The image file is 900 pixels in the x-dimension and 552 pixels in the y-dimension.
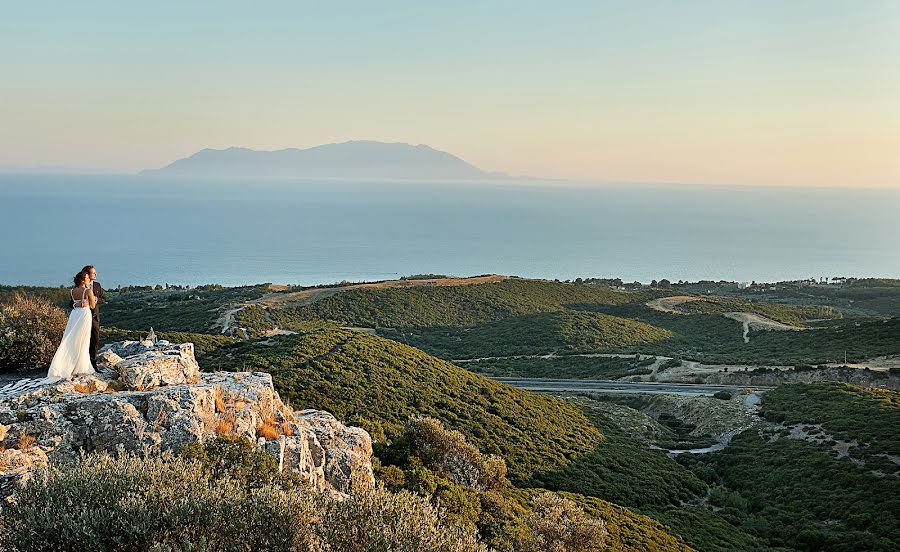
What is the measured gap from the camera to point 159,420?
8.33 metres

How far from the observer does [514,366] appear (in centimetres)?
4044

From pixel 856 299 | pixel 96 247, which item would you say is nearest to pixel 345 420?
pixel 856 299

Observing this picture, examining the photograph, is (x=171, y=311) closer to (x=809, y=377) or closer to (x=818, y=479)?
(x=818, y=479)

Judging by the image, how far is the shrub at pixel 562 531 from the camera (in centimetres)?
1217

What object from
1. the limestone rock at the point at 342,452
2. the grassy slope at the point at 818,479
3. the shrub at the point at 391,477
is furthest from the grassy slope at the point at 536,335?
the limestone rock at the point at 342,452

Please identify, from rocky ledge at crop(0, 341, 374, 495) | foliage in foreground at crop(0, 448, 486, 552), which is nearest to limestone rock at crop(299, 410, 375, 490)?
rocky ledge at crop(0, 341, 374, 495)

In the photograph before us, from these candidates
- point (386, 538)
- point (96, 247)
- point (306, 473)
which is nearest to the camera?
point (386, 538)

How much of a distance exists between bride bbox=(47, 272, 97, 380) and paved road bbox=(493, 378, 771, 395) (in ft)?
86.9

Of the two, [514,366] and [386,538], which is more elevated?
[386,538]

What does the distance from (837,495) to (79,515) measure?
21.0 meters

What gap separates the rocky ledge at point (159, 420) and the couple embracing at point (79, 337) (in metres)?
0.25

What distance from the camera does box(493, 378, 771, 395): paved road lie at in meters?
33.0

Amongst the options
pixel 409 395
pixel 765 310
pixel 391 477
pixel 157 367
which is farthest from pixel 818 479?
pixel 765 310

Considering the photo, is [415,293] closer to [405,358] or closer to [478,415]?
[405,358]
